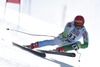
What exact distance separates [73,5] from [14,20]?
503 cm

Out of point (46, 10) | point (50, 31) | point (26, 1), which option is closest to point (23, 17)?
point (50, 31)

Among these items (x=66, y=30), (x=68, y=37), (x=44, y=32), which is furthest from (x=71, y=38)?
(x=44, y=32)

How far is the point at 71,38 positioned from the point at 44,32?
190 inches

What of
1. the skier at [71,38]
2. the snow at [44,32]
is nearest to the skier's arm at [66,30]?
the skier at [71,38]

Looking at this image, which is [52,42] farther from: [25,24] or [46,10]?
[46,10]

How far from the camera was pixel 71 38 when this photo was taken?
25.6 ft

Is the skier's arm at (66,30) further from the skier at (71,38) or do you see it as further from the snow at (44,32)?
the snow at (44,32)

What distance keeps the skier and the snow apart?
34 centimetres

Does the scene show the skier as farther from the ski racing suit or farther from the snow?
the snow

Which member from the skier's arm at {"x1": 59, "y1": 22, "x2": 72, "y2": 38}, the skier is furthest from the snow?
the skier's arm at {"x1": 59, "y1": 22, "x2": 72, "y2": 38}

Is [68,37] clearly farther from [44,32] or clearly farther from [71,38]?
[44,32]

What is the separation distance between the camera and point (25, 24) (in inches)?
509

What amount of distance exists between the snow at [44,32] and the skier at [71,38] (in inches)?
13.4

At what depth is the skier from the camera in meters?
7.61
